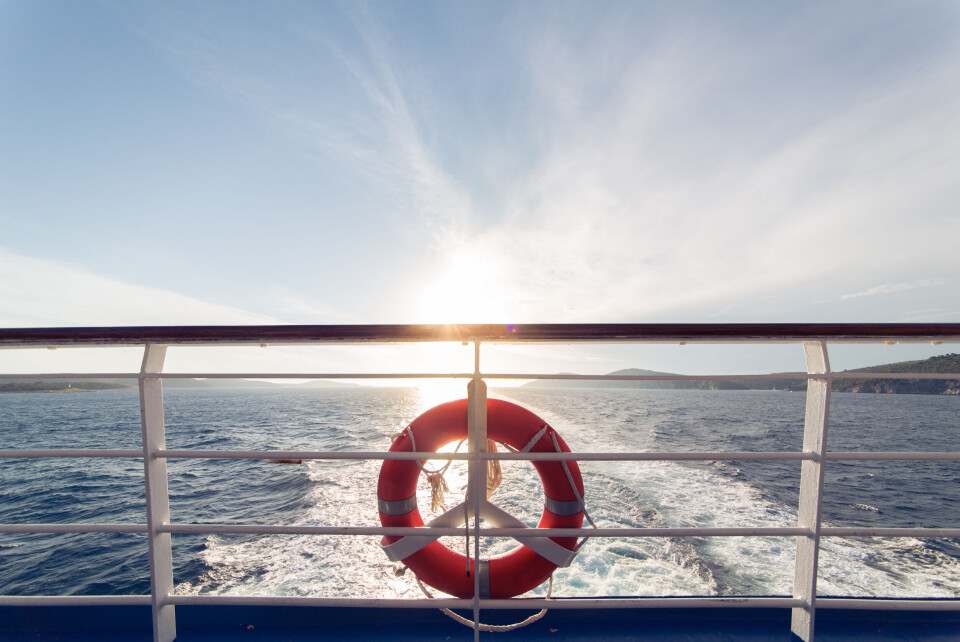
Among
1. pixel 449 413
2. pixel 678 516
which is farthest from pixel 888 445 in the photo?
pixel 449 413

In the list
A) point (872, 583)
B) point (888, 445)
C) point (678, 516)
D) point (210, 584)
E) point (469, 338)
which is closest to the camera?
point (469, 338)

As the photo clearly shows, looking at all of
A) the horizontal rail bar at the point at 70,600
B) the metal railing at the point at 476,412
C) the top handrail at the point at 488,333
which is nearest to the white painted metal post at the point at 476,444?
the metal railing at the point at 476,412

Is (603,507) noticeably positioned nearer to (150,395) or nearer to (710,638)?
(710,638)

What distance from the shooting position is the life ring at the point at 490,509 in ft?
3.70

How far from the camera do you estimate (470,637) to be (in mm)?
1137

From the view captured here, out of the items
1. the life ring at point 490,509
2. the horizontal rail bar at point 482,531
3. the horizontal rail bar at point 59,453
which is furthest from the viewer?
the life ring at point 490,509

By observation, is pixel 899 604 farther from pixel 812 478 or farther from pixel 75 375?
pixel 75 375

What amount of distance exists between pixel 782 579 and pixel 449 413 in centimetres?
366

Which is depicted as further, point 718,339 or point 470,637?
point 470,637

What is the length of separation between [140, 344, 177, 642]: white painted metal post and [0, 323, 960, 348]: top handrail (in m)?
0.07

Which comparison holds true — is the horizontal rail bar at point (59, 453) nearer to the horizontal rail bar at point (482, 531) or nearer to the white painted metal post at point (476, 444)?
the horizontal rail bar at point (482, 531)

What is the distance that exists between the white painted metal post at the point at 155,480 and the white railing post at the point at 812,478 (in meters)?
1.46

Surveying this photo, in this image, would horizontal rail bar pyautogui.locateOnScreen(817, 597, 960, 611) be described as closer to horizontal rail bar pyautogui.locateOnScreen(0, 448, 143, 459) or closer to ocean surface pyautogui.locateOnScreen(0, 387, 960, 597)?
ocean surface pyautogui.locateOnScreen(0, 387, 960, 597)

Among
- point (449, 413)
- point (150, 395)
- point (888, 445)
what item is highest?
point (150, 395)
